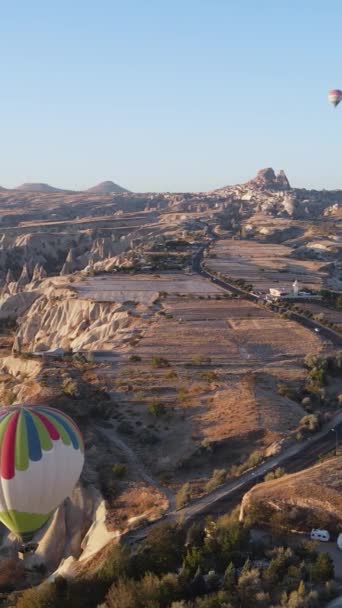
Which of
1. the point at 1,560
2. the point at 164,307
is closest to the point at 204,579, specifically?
the point at 1,560

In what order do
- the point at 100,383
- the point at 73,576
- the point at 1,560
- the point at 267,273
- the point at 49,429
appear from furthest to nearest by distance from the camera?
the point at 267,273 → the point at 100,383 → the point at 1,560 → the point at 49,429 → the point at 73,576

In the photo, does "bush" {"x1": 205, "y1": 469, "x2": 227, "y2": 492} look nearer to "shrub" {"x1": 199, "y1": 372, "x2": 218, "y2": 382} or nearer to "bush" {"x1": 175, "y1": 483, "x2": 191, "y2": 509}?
"bush" {"x1": 175, "y1": 483, "x2": 191, "y2": 509}

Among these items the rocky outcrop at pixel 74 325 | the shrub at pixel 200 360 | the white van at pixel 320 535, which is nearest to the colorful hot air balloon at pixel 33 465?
the white van at pixel 320 535

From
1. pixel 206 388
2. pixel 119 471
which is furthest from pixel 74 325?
pixel 119 471

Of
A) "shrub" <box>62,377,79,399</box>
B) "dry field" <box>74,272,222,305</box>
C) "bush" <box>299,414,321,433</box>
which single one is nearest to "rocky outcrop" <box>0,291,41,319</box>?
"dry field" <box>74,272,222,305</box>

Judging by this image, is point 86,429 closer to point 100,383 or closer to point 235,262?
point 100,383

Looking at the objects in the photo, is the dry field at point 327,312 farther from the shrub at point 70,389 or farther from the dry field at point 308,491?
the dry field at point 308,491
